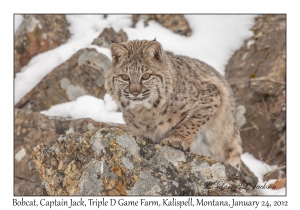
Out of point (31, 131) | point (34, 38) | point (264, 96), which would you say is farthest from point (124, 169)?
point (34, 38)

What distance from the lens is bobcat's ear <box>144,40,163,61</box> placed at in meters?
5.83

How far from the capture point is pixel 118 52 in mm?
5957

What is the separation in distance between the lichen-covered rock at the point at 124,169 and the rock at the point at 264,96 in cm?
399

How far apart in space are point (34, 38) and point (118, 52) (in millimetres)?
4791

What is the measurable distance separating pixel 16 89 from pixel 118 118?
2.44 meters

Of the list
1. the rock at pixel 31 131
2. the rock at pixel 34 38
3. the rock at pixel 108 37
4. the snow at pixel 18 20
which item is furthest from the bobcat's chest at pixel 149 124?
the snow at pixel 18 20

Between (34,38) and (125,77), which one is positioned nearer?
(125,77)

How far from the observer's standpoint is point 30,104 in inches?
350

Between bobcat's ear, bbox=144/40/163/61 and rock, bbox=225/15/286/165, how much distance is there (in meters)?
4.05

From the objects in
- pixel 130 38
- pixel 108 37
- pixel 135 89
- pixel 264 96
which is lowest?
pixel 135 89

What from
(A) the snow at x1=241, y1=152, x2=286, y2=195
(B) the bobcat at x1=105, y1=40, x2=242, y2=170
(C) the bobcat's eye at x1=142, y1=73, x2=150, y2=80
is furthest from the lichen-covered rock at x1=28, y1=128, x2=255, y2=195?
(A) the snow at x1=241, y1=152, x2=286, y2=195

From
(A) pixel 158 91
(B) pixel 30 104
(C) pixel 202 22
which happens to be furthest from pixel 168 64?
(C) pixel 202 22

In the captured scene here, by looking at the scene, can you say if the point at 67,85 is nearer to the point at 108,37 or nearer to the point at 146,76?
the point at 108,37

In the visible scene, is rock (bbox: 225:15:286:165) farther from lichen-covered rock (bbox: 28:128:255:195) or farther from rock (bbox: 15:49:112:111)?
lichen-covered rock (bbox: 28:128:255:195)
